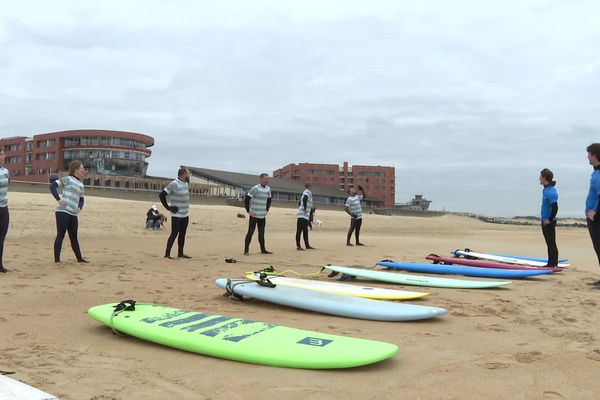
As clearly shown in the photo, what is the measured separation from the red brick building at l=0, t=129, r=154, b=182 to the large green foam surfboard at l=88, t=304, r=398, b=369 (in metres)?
56.0

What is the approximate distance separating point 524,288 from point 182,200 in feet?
19.2

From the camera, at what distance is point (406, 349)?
3172mm

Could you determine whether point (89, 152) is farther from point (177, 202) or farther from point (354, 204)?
point (177, 202)

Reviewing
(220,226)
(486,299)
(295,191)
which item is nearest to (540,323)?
(486,299)

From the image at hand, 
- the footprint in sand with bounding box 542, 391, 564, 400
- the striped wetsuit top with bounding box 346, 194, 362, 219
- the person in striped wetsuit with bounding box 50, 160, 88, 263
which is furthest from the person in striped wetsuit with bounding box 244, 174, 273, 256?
the footprint in sand with bounding box 542, 391, 564, 400

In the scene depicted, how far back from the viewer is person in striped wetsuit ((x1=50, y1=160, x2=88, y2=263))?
7223mm

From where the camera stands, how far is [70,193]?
7312 millimetres

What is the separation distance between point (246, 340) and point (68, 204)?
5439 mm

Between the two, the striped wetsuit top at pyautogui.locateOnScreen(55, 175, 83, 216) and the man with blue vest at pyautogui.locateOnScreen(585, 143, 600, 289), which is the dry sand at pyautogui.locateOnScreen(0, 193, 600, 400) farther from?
the striped wetsuit top at pyautogui.locateOnScreen(55, 175, 83, 216)

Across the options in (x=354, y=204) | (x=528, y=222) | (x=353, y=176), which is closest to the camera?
(x=354, y=204)

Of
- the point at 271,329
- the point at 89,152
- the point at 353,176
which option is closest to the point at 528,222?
the point at 353,176

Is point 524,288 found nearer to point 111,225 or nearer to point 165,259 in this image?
point 165,259

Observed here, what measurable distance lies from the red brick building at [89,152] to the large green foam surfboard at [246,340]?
56.0 meters

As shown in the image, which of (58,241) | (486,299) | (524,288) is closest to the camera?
(486,299)
